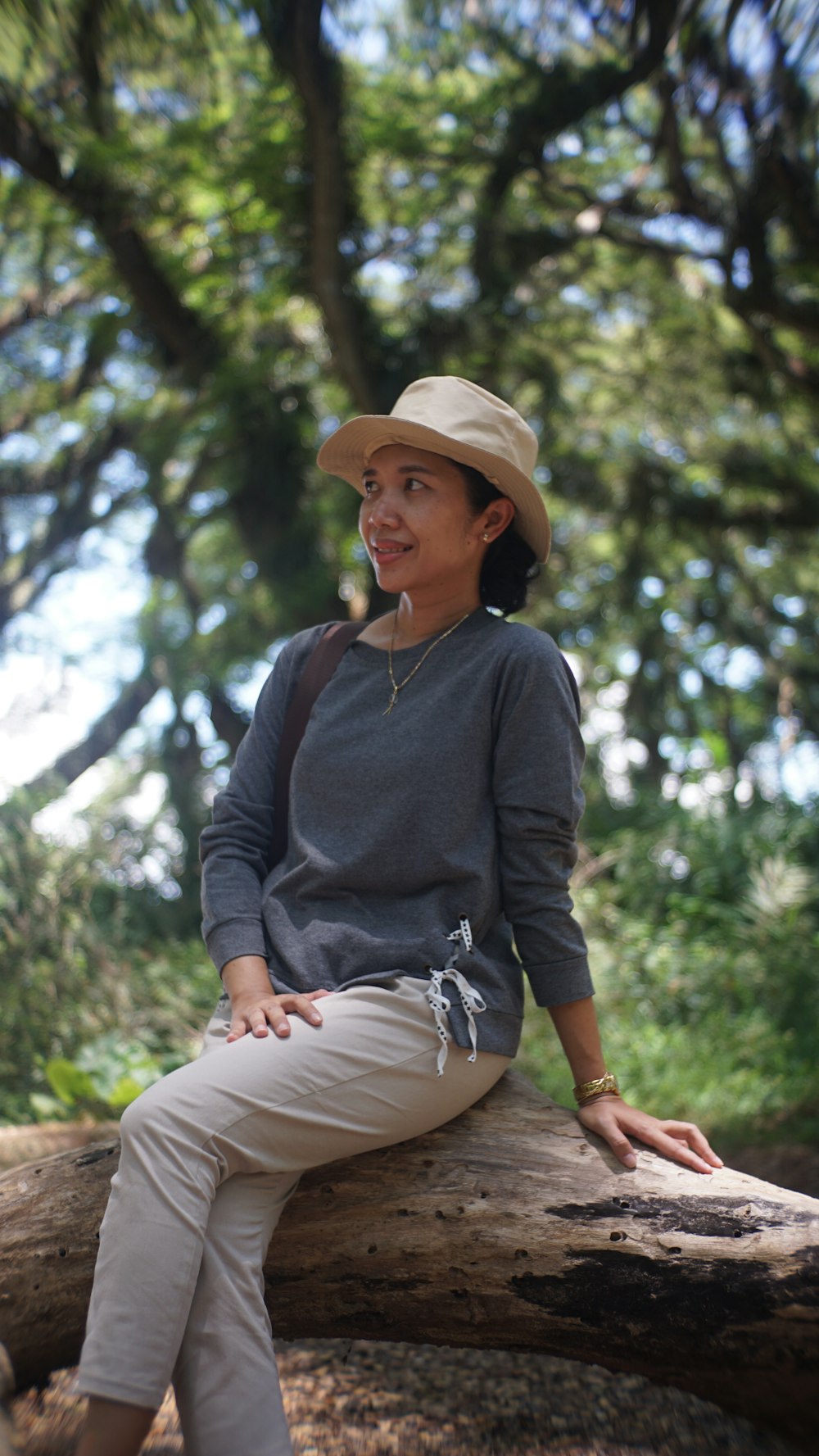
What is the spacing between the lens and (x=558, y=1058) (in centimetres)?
612

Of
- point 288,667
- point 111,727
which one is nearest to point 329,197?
point 288,667

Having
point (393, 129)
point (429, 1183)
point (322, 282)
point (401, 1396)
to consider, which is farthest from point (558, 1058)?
point (393, 129)

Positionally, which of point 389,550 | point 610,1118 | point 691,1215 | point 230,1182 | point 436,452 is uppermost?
point 436,452

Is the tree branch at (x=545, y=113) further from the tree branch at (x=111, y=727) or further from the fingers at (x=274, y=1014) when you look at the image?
the tree branch at (x=111, y=727)

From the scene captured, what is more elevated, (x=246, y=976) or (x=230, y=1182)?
(x=246, y=976)

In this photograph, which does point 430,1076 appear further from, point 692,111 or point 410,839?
point 692,111

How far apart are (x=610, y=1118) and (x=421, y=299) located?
7.29 meters

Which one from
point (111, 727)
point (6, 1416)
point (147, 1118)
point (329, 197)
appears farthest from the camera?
point (111, 727)

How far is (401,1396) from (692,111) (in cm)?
800

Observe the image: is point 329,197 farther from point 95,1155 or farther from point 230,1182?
point 230,1182

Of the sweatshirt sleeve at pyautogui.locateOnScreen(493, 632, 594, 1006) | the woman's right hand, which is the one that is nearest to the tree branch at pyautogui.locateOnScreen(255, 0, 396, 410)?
the sweatshirt sleeve at pyautogui.locateOnScreen(493, 632, 594, 1006)

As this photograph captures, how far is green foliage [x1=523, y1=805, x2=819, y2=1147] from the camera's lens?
5773 millimetres

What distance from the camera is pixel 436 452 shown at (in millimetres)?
2477

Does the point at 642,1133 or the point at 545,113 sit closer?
the point at 642,1133
